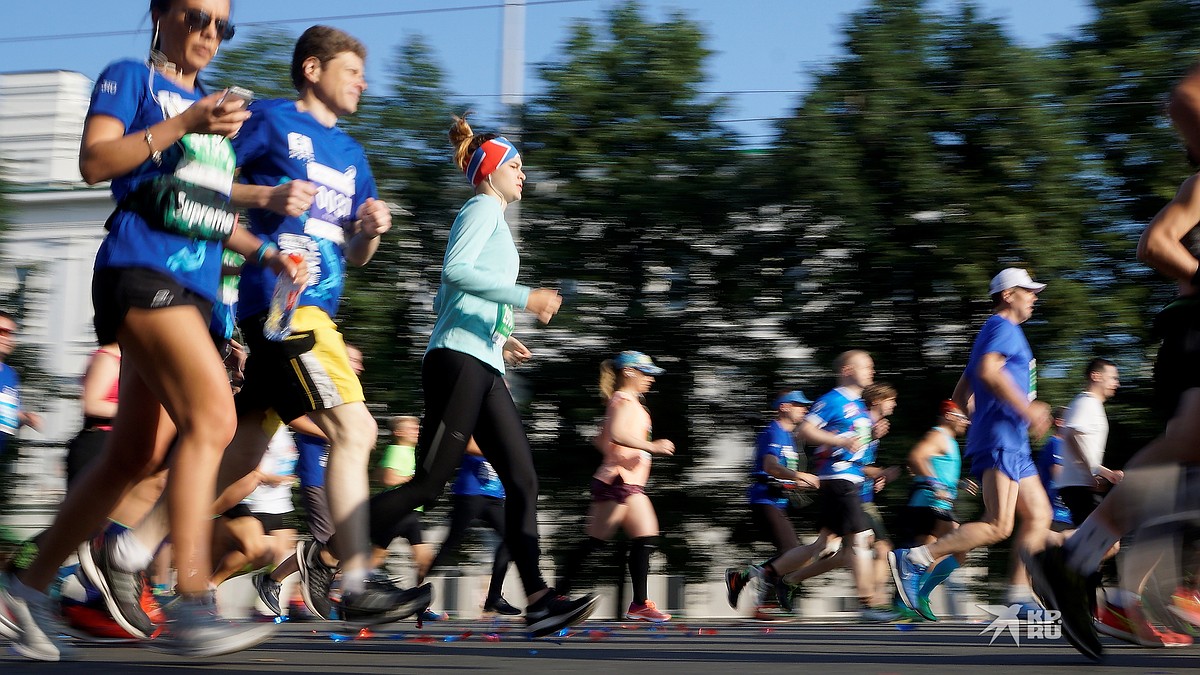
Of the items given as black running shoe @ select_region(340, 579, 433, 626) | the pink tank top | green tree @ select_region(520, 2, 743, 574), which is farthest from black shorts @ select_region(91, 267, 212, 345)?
green tree @ select_region(520, 2, 743, 574)

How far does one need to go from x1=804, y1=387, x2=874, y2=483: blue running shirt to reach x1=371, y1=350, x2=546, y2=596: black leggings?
16.2ft

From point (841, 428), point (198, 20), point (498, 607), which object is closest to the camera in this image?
point (198, 20)

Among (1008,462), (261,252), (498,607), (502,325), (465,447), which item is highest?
Result: (261,252)

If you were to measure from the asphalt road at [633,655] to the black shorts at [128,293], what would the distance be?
3.20 ft

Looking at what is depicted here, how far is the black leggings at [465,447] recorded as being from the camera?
5.00 m

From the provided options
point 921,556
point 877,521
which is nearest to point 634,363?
point 921,556

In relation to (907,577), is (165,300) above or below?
above

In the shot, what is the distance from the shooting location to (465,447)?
16.5ft

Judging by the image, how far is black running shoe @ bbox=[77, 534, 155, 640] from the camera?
4492 mm

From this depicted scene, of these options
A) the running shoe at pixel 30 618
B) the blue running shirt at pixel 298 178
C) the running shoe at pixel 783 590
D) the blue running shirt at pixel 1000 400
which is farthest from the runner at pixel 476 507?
the running shoe at pixel 30 618

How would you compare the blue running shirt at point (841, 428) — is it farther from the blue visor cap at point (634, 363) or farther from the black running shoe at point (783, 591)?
the blue visor cap at point (634, 363)

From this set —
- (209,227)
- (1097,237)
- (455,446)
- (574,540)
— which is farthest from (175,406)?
(1097,237)

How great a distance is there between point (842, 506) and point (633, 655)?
4.99 meters

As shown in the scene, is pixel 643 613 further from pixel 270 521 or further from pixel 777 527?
pixel 270 521
